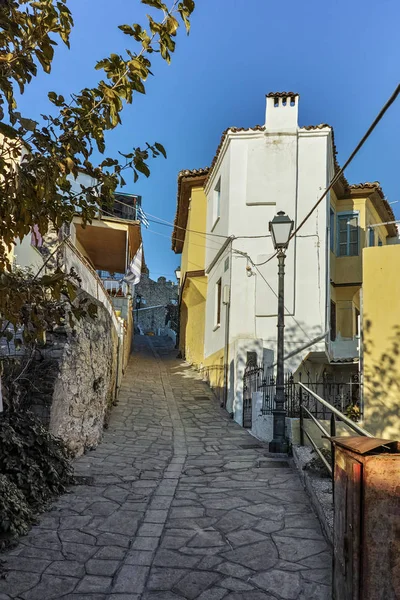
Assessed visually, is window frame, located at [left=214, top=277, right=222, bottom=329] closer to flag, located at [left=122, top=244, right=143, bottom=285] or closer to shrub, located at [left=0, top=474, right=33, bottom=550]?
flag, located at [left=122, top=244, right=143, bottom=285]

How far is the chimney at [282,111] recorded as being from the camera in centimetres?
1548

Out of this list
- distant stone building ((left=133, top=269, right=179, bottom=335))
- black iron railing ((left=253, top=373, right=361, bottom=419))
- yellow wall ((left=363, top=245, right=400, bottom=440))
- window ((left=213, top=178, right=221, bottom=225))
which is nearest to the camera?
yellow wall ((left=363, top=245, right=400, bottom=440))

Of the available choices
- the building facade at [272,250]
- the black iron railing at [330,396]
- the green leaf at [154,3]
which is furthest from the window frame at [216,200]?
the green leaf at [154,3]

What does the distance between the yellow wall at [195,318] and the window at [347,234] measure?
4.83 meters

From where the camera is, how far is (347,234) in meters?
18.1

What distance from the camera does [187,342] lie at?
22344 millimetres

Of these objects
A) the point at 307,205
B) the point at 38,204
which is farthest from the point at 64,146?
the point at 307,205

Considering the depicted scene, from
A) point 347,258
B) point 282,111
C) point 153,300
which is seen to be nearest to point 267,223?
point 282,111

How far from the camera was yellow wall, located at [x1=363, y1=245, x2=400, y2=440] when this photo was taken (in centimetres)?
777

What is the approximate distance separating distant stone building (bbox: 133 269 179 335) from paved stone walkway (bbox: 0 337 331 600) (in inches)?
1548

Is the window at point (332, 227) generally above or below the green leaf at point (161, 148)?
above

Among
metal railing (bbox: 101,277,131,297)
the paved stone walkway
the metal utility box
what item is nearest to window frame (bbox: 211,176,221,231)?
metal railing (bbox: 101,277,131,297)

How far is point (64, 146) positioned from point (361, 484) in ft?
7.95

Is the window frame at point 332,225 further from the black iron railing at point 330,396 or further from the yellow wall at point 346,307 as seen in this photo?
the black iron railing at point 330,396
